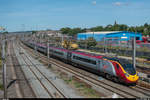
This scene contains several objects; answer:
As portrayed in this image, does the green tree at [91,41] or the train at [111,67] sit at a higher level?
the green tree at [91,41]

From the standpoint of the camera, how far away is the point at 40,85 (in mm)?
18625

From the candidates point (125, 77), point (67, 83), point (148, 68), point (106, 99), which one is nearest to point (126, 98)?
point (106, 99)

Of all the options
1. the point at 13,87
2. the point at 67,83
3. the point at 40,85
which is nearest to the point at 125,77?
the point at 67,83

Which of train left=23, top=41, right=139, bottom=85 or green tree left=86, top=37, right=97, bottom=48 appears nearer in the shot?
train left=23, top=41, right=139, bottom=85

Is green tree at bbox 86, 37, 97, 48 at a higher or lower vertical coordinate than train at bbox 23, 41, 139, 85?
higher

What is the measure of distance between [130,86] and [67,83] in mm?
6682

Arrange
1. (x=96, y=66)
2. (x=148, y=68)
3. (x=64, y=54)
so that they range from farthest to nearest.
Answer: (x=64, y=54)
(x=148, y=68)
(x=96, y=66)

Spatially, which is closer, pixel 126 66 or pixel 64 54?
pixel 126 66

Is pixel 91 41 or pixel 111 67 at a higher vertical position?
pixel 91 41

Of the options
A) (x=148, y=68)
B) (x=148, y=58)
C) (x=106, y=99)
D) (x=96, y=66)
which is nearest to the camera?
(x=106, y=99)

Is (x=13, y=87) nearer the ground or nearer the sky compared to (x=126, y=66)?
nearer the ground

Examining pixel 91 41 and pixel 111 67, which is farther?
pixel 91 41

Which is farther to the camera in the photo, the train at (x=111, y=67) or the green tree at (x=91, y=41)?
the green tree at (x=91, y=41)

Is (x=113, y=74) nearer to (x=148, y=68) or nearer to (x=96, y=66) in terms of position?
(x=96, y=66)
